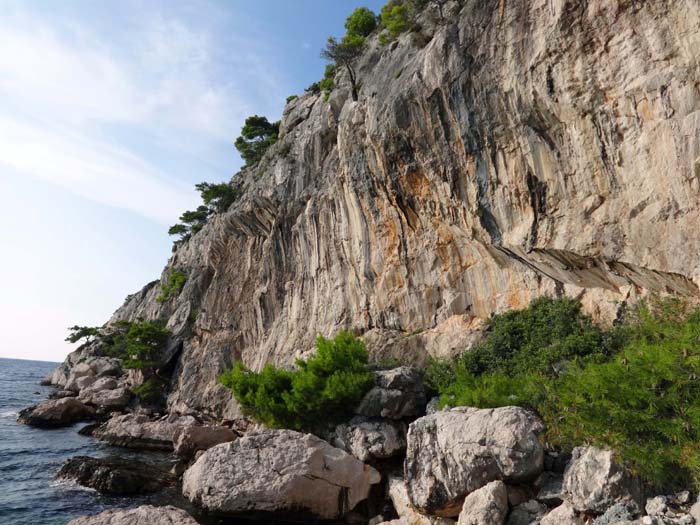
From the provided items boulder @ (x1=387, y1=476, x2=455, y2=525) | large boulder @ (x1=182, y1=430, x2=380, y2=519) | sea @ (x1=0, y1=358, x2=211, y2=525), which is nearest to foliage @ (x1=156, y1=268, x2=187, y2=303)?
sea @ (x1=0, y1=358, x2=211, y2=525)

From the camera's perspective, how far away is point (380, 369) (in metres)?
18.5

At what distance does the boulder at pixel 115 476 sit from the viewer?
15.8 m

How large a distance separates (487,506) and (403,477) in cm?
447

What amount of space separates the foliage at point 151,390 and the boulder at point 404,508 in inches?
1109

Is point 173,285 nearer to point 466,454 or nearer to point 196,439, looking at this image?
point 196,439

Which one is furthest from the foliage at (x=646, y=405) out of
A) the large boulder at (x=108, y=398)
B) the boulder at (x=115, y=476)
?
the large boulder at (x=108, y=398)

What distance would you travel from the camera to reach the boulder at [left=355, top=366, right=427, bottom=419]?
15.3 metres

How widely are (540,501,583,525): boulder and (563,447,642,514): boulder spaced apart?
140 mm

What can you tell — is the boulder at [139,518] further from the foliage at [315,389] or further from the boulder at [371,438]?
the foliage at [315,389]

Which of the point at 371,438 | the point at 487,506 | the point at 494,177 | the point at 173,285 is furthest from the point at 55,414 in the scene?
the point at 494,177

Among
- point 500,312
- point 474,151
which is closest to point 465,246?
point 500,312

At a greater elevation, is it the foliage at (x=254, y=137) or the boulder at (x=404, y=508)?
the foliage at (x=254, y=137)

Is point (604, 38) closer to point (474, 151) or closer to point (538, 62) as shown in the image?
point (538, 62)

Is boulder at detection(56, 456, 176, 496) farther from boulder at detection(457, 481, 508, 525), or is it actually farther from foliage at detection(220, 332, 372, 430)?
boulder at detection(457, 481, 508, 525)
